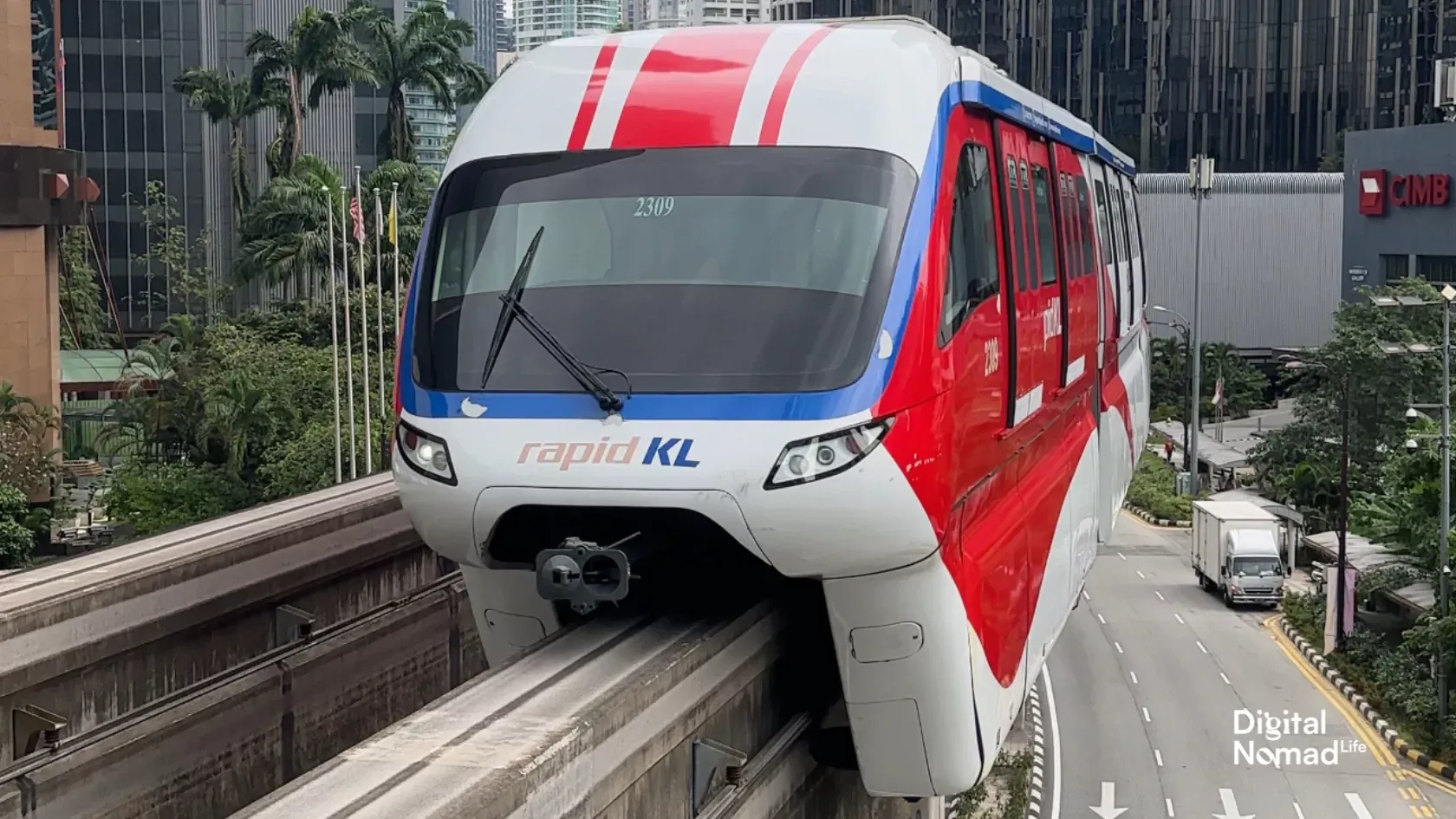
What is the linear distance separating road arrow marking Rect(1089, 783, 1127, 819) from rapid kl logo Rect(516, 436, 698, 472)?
23980 millimetres

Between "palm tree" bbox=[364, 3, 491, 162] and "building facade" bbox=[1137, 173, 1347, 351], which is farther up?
"palm tree" bbox=[364, 3, 491, 162]

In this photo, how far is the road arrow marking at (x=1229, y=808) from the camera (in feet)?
98.7

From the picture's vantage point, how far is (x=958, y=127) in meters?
9.37

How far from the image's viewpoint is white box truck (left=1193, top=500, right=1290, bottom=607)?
46.9m

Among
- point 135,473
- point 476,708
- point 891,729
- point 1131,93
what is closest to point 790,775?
point 891,729

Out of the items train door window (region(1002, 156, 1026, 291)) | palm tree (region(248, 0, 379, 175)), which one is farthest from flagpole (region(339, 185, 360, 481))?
train door window (region(1002, 156, 1026, 291))

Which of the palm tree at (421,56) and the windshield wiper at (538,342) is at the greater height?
the palm tree at (421,56)

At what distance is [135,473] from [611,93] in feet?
129

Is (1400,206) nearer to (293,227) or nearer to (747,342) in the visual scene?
(293,227)

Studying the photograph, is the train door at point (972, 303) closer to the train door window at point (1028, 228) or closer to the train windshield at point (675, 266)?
the train windshield at point (675, 266)

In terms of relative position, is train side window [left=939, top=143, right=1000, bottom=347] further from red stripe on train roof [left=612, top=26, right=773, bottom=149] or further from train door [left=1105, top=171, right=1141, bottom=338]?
train door [left=1105, top=171, right=1141, bottom=338]

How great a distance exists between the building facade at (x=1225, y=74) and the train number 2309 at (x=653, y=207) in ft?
300

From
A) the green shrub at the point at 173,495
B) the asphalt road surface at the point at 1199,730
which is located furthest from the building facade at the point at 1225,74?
the green shrub at the point at 173,495

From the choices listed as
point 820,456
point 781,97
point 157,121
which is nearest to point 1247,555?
point 781,97
